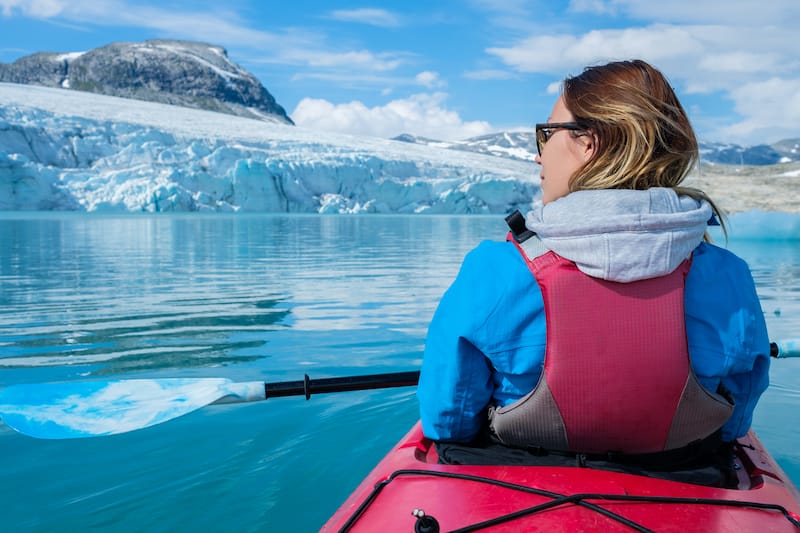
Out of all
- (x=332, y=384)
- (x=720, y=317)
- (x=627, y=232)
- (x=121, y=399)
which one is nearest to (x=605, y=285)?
(x=627, y=232)

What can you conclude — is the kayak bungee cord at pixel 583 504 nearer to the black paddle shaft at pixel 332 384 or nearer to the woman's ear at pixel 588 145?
the woman's ear at pixel 588 145

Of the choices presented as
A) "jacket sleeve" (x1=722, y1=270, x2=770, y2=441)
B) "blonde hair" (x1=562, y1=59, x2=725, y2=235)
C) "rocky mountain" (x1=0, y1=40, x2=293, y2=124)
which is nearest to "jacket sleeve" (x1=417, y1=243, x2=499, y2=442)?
"blonde hair" (x1=562, y1=59, x2=725, y2=235)

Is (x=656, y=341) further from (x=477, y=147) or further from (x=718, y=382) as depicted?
(x=477, y=147)

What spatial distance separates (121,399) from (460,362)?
4.25 ft

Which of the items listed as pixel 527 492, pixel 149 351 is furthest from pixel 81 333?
pixel 527 492

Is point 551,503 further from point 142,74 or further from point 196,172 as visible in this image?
point 142,74

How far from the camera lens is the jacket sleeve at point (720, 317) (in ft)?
3.47

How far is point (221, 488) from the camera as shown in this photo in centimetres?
218

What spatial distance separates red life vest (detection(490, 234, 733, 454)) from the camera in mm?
1014

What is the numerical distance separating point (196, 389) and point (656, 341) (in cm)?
140

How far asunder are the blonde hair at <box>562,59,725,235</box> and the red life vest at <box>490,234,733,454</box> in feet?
0.50

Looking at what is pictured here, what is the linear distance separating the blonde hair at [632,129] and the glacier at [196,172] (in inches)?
813

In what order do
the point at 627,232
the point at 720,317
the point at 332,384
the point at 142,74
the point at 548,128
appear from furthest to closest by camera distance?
the point at 142,74 < the point at 332,384 < the point at 548,128 < the point at 720,317 < the point at 627,232

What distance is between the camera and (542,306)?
3.36ft
